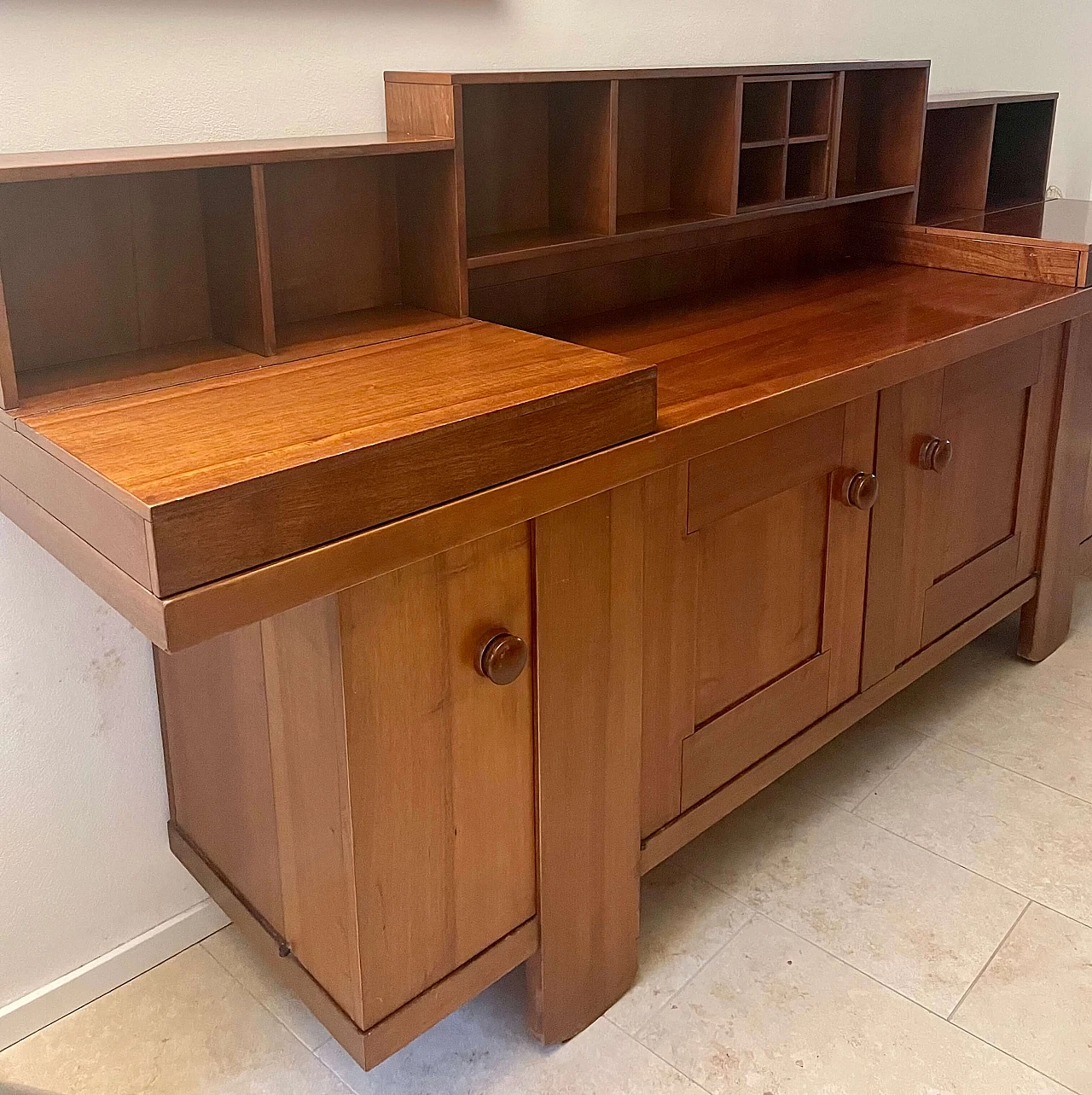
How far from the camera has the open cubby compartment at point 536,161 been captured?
1522 mm

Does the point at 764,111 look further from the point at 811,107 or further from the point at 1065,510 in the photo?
the point at 1065,510

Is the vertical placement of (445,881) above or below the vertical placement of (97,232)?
below

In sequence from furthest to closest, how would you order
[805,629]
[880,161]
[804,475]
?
1. [880,161]
2. [805,629]
3. [804,475]

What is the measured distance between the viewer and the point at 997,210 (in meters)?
2.33

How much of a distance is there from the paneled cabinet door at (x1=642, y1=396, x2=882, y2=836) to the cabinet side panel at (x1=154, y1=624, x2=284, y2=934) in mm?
455

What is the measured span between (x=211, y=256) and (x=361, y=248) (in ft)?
0.67

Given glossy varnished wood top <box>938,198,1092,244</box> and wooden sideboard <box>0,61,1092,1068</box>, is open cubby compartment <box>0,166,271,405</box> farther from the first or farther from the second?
glossy varnished wood top <box>938,198,1092,244</box>

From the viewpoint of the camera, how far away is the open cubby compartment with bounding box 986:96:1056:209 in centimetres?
242

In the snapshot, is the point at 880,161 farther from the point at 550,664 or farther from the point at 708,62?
the point at 550,664

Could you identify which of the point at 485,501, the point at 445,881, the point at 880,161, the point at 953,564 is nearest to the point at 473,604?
the point at 485,501

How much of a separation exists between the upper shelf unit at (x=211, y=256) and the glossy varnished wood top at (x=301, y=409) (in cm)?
7

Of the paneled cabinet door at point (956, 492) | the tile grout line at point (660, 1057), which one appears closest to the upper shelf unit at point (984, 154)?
the paneled cabinet door at point (956, 492)

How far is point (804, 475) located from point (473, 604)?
0.58m

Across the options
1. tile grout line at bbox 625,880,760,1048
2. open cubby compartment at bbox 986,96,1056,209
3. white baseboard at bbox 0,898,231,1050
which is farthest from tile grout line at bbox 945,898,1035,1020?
open cubby compartment at bbox 986,96,1056,209
